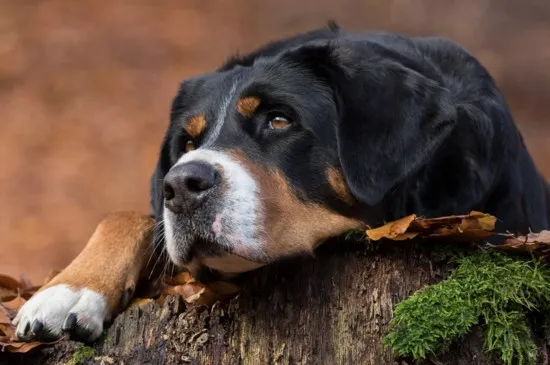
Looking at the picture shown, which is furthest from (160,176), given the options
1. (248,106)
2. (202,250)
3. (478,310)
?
(478,310)

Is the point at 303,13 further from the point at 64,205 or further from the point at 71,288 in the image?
the point at 71,288

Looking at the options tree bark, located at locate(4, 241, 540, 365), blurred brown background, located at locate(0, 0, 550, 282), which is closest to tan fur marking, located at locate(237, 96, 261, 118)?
tree bark, located at locate(4, 241, 540, 365)

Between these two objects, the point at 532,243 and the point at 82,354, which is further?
the point at 82,354

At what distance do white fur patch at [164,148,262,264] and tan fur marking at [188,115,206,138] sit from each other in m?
0.48

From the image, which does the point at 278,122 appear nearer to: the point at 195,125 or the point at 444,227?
the point at 195,125

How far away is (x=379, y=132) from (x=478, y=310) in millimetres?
710

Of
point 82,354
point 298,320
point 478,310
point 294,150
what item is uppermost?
point 294,150

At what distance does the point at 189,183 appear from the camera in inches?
86.2

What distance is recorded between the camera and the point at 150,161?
6922mm

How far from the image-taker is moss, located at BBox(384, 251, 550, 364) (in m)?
1.98

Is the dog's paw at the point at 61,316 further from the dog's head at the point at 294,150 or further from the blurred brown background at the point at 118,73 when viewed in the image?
the blurred brown background at the point at 118,73

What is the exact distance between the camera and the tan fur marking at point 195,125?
108 inches

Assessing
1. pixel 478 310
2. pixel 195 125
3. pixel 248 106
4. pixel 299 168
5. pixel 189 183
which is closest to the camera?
pixel 478 310

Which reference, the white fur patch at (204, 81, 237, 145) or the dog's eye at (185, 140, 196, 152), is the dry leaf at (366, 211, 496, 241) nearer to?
the white fur patch at (204, 81, 237, 145)
